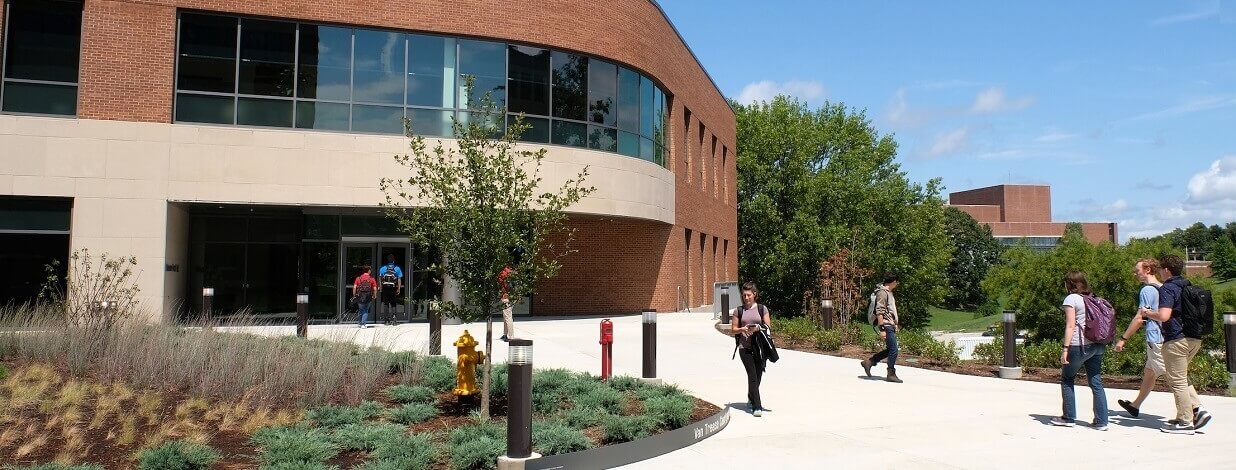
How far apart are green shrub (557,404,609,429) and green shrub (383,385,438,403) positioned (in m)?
1.70

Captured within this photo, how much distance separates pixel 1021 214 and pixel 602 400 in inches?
6101

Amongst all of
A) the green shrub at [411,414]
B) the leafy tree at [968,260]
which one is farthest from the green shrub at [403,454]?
the leafy tree at [968,260]

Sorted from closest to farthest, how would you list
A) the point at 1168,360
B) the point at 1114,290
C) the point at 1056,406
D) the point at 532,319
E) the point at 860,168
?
the point at 1168,360, the point at 1056,406, the point at 532,319, the point at 1114,290, the point at 860,168

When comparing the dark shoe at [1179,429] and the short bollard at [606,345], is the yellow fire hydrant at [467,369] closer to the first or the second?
the short bollard at [606,345]

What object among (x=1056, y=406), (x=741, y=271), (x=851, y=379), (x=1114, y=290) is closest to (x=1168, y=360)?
(x=1056, y=406)

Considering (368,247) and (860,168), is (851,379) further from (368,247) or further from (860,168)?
(860,168)

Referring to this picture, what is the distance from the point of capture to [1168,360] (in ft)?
26.9

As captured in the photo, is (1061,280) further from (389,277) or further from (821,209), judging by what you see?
(389,277)

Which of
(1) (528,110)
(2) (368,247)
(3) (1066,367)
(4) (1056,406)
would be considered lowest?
(4) (1056,406)

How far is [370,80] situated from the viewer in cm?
2045

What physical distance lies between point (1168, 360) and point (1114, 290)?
888 inches

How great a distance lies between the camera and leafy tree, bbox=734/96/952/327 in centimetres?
4509

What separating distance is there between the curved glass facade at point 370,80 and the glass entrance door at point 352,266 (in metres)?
3.33

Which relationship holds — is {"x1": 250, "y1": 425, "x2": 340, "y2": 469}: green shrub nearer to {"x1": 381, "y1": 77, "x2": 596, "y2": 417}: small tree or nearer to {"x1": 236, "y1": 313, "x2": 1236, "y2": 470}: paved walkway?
{"x1": 381, "y1": 77, "x2": 596, "y2": 417}: small tree
